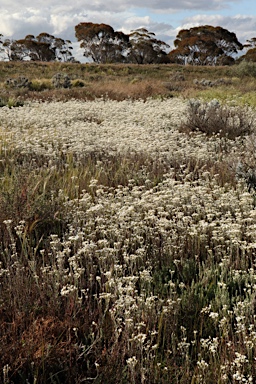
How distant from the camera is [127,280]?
3.12 meters

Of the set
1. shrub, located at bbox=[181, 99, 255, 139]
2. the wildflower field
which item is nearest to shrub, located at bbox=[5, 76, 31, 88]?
shrub, located at bbox=[181, 99, 255, 139]

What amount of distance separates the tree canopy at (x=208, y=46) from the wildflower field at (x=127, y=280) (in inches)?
2046

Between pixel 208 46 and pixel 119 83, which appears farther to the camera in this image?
pixel 208 46

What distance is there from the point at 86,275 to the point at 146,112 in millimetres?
9369

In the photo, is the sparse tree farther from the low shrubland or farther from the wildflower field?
the wildflower field

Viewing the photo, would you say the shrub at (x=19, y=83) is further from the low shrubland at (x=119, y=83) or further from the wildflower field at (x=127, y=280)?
the wildflower field at (x=127, y=280)

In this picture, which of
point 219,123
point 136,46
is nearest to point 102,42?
point 136,46

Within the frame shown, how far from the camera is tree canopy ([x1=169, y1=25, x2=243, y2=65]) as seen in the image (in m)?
55.7

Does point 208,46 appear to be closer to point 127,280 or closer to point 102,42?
point 102,42

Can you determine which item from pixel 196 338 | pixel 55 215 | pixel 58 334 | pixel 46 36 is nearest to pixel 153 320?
pixel 196 338

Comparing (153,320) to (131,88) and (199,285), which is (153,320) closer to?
(199,285)

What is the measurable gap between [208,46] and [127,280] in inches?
2251

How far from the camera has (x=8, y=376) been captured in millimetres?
2422

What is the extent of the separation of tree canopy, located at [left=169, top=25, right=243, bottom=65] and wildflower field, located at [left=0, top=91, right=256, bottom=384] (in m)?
52.0
